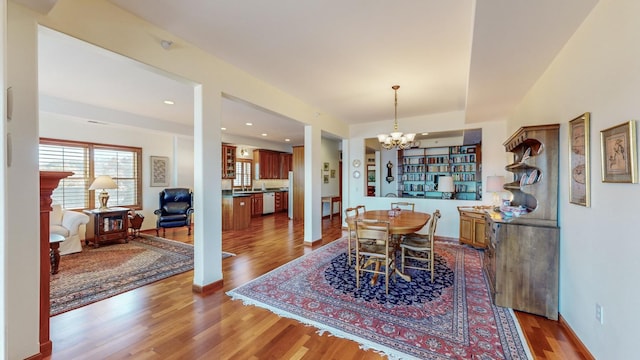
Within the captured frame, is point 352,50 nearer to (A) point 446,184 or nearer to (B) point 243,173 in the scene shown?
(A) point 446,184

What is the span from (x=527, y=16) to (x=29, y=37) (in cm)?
334

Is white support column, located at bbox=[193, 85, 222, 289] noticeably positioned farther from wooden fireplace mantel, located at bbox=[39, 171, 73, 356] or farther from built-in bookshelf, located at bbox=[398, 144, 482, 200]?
built-in bookshelf, located at bbox=[398, 144, 482, 200]

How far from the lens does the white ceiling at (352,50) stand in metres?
2.04

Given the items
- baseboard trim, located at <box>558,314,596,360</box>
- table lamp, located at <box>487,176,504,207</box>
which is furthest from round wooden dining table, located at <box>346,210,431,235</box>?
table lamp, located at <box>487,176,504,207</box>

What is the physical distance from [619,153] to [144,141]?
753 cm

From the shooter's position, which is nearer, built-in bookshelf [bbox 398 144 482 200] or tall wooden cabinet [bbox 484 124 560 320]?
tall wooden cabinet [bbox 484 124 560 320]

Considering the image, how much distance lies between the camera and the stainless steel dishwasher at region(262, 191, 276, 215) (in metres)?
9.08

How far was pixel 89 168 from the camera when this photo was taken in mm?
5273

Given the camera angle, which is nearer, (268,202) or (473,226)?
(473,226)

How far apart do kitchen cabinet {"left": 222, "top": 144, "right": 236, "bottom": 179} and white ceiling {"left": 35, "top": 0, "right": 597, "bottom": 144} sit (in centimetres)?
307

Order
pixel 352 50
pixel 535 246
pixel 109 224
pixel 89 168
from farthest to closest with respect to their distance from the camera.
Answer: pixel 89 168 → pixel 109 224 → pixel 352 50 → pixel 535 246

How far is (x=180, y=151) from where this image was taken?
6.72 m

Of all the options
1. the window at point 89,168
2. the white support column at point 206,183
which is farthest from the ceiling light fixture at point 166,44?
the window at point 89,168

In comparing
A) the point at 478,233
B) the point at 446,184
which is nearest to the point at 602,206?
the point at 478,233
